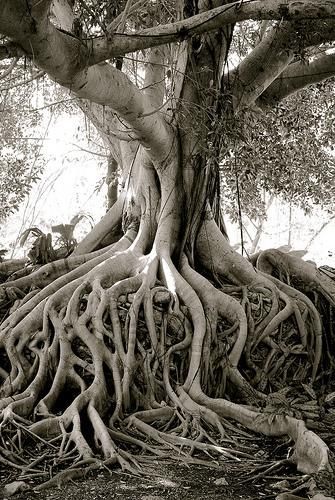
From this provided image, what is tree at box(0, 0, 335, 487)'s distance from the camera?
446cm

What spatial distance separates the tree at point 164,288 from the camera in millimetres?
4461

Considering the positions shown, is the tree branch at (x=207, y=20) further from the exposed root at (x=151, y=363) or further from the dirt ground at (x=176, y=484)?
the dirt ground at (x=176, y=484)

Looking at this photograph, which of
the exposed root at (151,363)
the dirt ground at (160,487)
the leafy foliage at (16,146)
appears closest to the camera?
the dirt ground at (160,487)

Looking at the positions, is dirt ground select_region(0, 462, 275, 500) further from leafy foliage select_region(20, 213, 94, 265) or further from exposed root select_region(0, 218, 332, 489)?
leafy foliage select_region(20, 213, 94, 265)

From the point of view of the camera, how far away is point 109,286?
6.31 metres

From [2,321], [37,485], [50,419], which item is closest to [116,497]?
[37,485]

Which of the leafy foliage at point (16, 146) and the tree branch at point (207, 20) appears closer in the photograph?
the tree branch at point (207, 20)

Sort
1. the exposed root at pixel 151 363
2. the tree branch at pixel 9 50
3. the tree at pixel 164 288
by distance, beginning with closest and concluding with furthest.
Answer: the tree branch at pixel 9 50 → the tree at pixel 164 288 → the exposed root at pixel 151 363

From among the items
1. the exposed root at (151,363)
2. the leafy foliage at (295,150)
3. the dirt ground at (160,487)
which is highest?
the leafy foliage at (295,150)

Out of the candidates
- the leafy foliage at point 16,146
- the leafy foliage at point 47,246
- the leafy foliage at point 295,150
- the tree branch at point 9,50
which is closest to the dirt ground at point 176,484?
the tree branch at point 9,50

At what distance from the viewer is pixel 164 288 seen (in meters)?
6.19

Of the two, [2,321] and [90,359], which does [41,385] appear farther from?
[2,321]

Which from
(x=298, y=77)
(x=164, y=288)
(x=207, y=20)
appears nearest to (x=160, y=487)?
(x=164, y=288)

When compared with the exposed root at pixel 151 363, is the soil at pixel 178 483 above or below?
below
